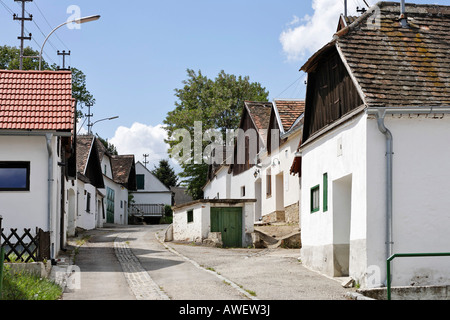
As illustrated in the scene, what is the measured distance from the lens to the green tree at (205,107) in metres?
54.2

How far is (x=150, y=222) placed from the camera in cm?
6669

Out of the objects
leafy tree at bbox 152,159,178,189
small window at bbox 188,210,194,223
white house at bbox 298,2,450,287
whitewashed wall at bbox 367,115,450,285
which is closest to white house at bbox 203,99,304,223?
small window at bbox 188,210,194,223

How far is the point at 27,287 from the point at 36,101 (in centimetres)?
819

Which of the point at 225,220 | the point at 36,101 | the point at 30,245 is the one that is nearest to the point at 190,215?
the point at 225,220

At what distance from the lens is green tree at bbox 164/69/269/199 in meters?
54.2

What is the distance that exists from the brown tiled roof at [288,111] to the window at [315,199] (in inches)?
539

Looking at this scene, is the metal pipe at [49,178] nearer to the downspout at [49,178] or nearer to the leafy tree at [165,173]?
the downspout at [49,178]

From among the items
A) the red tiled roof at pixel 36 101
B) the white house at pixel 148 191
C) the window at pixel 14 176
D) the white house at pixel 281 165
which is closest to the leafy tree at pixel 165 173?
the white house at pixel 148 191

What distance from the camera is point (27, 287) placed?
14.2 m

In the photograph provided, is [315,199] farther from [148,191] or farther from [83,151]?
[148,191]

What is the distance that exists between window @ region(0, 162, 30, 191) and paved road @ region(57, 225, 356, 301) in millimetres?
2926
